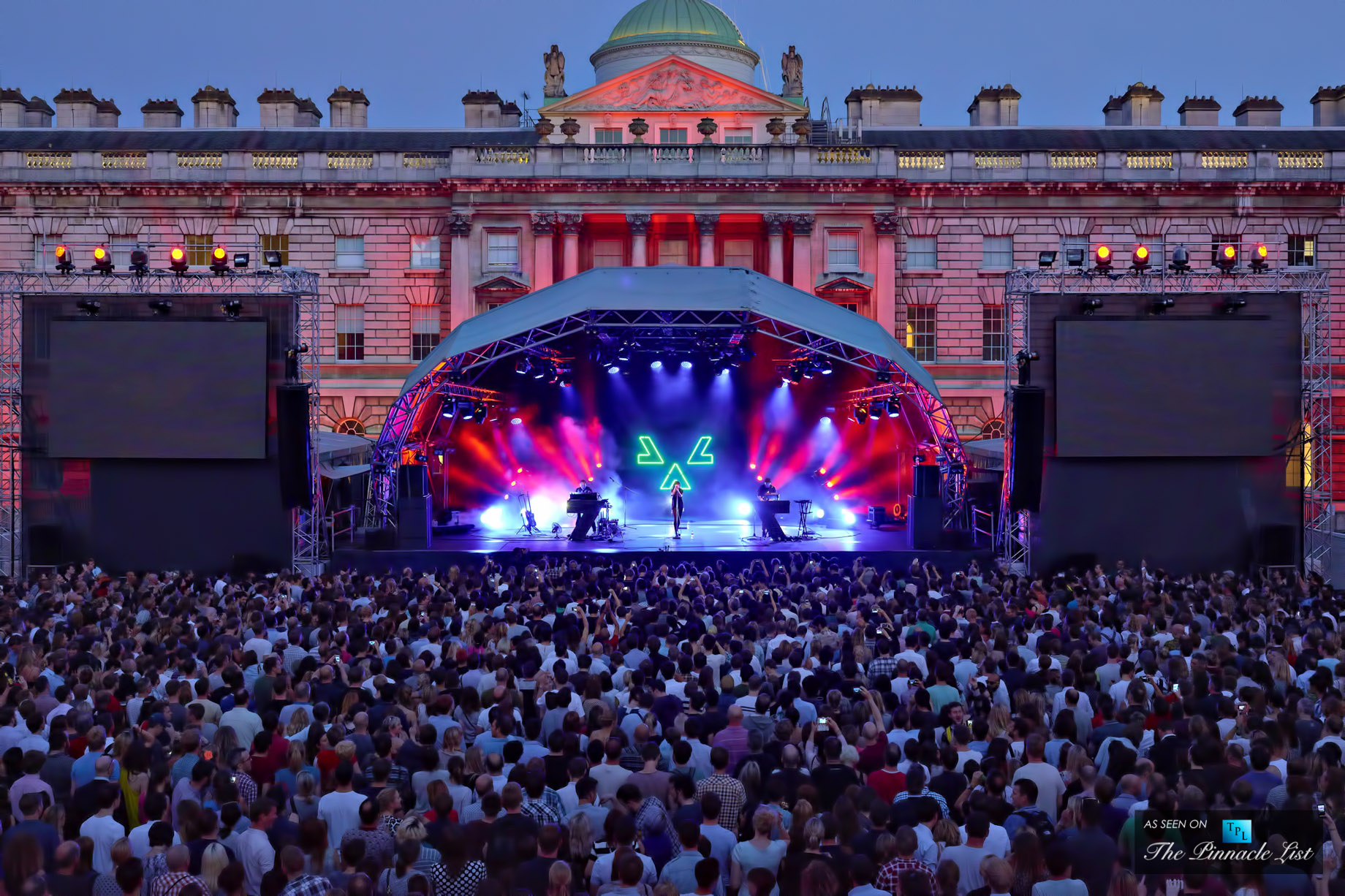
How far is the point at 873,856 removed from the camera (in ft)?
22.5

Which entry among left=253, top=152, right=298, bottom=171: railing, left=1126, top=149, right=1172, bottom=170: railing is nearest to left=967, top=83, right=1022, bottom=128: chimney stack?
left=1126, top=149, right=1172, bottom=170: railing

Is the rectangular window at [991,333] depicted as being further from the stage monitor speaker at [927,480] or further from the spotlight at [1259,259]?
the spotlight at [1259,259]

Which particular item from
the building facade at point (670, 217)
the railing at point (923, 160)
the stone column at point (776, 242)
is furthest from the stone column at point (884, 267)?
the stone column at point (776, 242)

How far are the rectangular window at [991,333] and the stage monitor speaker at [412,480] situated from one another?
23446 mm

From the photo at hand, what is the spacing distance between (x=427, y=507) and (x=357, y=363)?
58.3 feet

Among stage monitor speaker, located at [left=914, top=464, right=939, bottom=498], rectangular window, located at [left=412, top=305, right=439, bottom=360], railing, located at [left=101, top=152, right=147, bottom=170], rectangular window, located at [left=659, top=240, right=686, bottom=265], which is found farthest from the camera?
rectangular window, located at [left=412, top=305, right=439, bottom=360]

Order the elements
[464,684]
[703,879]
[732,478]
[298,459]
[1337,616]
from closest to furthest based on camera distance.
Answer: [703,879] < [464,684] < [1337,616] < [298,459] < [732,478]

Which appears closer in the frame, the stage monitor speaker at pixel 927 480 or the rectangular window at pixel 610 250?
the stage monitor speaker at pixel 927 480

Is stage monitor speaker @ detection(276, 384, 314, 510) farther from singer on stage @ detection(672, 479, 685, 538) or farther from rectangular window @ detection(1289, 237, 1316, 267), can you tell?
rectangular window @ detection(1289, 237, 1316, 267)

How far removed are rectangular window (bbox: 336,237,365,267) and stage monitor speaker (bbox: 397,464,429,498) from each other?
55.6 feet

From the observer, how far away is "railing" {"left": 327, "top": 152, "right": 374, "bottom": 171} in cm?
4309

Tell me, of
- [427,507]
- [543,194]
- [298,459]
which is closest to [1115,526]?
[427,507]

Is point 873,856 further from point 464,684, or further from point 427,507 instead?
point 427,507

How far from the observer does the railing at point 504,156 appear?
1661 inches
